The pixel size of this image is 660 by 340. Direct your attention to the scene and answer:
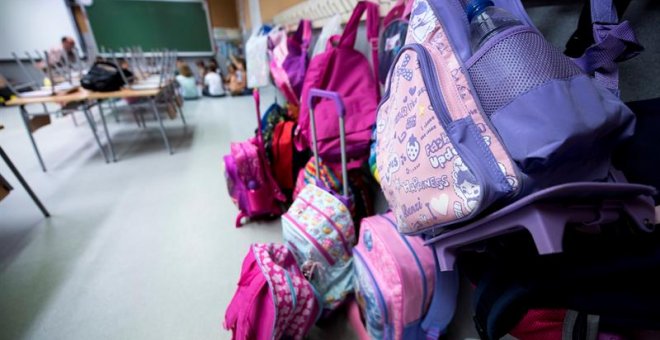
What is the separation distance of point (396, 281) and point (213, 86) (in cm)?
518

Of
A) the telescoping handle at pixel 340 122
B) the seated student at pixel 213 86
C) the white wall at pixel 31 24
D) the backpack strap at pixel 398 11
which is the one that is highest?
the white wall at pixel 31 24

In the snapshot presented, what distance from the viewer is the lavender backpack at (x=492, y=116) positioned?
31 cm

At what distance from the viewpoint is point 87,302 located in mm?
1069

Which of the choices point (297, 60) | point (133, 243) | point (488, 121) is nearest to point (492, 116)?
point (488, 121)

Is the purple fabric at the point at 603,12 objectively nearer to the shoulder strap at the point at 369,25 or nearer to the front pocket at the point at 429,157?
the front pocket at the point at 429,157

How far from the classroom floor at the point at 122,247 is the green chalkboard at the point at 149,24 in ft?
13.2

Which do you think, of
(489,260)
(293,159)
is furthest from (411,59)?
(293,159)

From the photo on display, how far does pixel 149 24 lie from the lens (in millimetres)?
5453

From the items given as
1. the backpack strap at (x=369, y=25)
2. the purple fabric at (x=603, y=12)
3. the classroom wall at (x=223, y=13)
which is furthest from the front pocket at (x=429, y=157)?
the classroom wall at (x=223, y=13)

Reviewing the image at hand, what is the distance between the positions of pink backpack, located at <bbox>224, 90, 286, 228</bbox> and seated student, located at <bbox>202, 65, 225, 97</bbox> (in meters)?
4.08

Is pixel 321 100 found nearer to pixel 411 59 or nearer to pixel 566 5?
pixel 411 59

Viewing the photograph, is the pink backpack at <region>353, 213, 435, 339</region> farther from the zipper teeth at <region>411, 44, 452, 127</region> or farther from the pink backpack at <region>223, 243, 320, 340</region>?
the zipper teeth at <region>411, 44, 452, 127</region>

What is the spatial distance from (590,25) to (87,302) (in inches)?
66.4

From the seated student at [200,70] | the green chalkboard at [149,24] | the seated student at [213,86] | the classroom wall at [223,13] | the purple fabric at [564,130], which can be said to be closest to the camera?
the purple fabric at [564,130]
